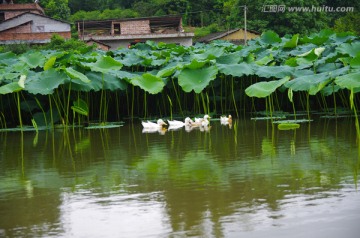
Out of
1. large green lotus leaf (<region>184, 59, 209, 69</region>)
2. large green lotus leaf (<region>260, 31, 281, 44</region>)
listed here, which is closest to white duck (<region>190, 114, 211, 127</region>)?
large green lotus leaf (<region>184, 59, 209, 69</region>)

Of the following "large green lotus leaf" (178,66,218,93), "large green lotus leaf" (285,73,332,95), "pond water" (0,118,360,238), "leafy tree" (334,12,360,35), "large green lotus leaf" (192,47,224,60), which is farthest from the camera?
"leafy tree" (334,12,360,35)

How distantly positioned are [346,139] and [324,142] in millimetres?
269

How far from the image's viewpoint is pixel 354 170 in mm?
5102

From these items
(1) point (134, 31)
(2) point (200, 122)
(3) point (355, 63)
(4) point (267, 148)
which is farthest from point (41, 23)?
(4) point (267, 148)

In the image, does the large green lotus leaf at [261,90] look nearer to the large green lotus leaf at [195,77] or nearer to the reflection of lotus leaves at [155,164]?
the large green lotus leaf at [195,77]

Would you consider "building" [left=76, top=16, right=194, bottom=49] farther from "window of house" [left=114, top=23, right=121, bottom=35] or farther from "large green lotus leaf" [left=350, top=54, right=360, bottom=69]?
"large green lotus leaf" [left=350, top=54, right=360, bottom=69]

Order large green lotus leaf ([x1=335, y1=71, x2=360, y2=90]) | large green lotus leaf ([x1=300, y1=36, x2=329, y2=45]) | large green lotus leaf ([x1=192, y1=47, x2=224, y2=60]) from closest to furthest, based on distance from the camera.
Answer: large green lotus leaf ([x1=335, y1=71, x2=360, y2=90])
large green lotus leaf ([x1=192, y1=47, x2=224, y2=60])
large green lotus leaf ([x1=300, y1=36, x2=329, y2=45])

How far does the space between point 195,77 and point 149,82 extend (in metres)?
0.68

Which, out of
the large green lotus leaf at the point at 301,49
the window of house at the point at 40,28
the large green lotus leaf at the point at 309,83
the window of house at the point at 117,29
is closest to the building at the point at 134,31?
the window of house at the point at 117,29

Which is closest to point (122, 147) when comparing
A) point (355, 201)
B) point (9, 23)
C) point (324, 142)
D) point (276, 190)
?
point (324, 142)

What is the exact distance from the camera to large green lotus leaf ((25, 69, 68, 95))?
9.64 metres

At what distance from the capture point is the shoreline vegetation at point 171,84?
9.74 metres

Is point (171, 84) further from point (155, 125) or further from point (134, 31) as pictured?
point (134, 31)

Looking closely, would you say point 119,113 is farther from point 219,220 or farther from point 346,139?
point 219,220
